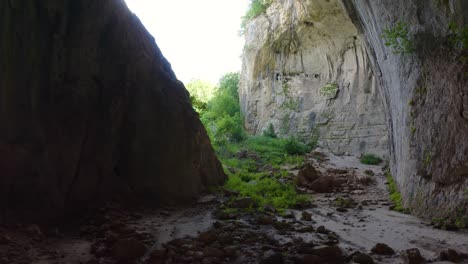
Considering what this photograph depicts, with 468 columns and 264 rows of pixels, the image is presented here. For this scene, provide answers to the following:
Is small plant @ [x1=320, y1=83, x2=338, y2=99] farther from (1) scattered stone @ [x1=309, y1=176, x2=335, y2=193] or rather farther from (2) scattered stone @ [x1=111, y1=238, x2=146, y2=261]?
(2) scattered stone @ [x1=111, y1=238, x2=146, y2=261]

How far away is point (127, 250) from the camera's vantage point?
15.7 feet

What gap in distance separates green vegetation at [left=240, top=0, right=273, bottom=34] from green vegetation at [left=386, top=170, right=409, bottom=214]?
1650 cm

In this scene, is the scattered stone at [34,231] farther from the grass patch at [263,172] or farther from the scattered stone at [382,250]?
the scattered stone at [382,250]

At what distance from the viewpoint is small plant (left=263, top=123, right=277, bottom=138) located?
22891 millimetres

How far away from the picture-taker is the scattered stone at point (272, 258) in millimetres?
4477

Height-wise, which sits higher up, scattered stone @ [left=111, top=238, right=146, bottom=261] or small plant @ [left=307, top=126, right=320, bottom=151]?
small plant @ [left=307, top=126, right=320, bottom=151]

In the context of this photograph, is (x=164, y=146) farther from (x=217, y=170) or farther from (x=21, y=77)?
(x=21, y=77)

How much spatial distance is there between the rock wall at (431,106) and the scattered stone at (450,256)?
1.57 m

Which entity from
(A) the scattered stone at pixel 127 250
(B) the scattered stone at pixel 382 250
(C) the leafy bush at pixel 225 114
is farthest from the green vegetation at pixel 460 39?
(C) the leafy bush at pixel 225 114

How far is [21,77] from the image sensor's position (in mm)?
6492

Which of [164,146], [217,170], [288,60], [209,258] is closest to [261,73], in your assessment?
[288,60]

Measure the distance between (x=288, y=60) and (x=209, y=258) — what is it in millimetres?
20723

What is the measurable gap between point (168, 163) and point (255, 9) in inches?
752

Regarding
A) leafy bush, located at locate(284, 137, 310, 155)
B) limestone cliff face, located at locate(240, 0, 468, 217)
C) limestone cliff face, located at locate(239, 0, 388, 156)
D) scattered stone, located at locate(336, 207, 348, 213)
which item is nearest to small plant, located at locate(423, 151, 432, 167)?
limestone cliff face, located at locate(240, 0, 468, 217)
